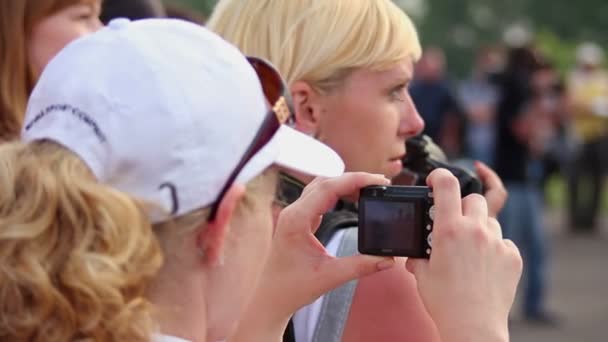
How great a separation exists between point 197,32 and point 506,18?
1415 inches

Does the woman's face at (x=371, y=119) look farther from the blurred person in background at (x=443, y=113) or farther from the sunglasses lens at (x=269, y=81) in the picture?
the blurred person in background at (x=443, y=113)

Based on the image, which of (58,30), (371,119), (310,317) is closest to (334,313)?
(310,317)

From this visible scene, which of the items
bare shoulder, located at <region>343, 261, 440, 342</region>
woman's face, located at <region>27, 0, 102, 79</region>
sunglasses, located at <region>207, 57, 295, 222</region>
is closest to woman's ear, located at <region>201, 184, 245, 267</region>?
sunglasses, located at <region>207, 57, 295, 222</region>

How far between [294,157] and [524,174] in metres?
6.77

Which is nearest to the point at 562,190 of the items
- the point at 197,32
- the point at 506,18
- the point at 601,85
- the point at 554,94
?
the point at 601,85

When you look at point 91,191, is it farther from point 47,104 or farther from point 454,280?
point 454,280

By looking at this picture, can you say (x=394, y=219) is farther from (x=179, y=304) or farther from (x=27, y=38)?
(x=27, y=38)

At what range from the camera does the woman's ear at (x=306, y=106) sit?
2785 millimetres

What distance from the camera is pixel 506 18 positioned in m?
36.8

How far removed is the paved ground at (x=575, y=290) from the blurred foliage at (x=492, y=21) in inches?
801

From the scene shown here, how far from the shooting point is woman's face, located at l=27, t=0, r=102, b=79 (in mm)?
3105

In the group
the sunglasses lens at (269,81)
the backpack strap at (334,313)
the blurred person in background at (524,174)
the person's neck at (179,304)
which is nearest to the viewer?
the person's neck at (179,304)

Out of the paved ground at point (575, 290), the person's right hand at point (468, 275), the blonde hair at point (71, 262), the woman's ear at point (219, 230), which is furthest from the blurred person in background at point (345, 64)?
the paved ground at point (575, 290)

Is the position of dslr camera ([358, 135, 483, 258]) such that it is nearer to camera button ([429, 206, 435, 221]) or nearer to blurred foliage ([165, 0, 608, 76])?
camera button ([429, 206, 435, 221])
